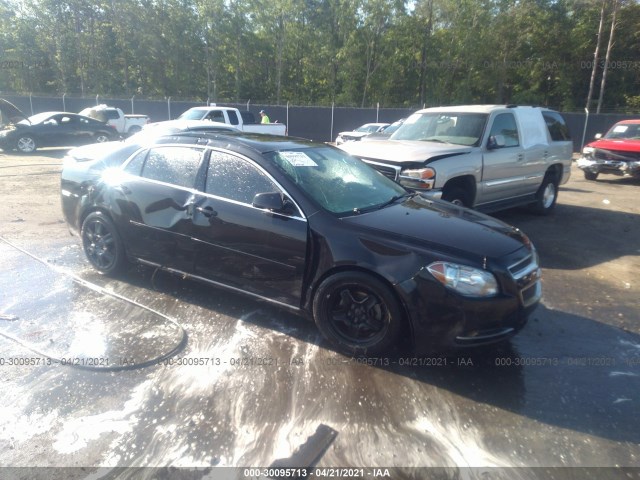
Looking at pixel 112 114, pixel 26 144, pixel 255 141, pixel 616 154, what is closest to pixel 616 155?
pixel 616 154

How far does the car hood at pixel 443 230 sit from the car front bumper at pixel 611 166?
1191cm

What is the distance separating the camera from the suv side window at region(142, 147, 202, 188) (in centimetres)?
455

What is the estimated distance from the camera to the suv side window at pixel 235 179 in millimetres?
4137

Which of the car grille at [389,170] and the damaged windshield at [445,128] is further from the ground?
the damaged windshield at [445,128]

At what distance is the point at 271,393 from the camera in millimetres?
3336

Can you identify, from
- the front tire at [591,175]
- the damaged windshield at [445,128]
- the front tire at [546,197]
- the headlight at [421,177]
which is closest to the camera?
the headlight at [421,177]

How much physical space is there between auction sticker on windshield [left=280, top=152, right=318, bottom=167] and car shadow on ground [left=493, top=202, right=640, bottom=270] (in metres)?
3.55

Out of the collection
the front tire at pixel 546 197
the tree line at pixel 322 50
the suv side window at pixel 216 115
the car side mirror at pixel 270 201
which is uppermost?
the tree line at pixel 322 50

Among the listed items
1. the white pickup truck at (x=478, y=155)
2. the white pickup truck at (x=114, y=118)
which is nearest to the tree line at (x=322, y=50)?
the white pickup truck at (x=114, y=118)

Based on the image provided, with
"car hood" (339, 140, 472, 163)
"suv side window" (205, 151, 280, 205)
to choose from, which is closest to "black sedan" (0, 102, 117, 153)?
"car hood" (339, 140, 472, 163)

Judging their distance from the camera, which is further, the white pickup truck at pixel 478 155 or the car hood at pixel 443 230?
the white pickup truck at pixel 478 155

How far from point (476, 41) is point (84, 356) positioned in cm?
4294

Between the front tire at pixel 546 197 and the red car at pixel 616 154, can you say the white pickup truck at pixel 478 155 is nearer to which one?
the front tire at pixel 546 197

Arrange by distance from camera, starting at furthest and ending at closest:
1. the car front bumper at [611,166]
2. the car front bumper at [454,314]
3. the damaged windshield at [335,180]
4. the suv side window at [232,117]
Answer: the suv side window at [232,117] < the car front bumper at [611,166] < the damaged windshield at [335,180] < the car front bumper at [454,314]
